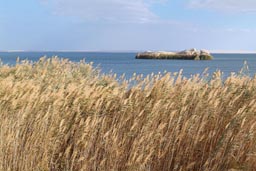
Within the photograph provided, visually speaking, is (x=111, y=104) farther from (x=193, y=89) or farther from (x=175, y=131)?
(x=193, y=89)

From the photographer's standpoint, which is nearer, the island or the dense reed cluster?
the dense reed cluster

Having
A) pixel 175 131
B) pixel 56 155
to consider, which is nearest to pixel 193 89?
pixel 175 131

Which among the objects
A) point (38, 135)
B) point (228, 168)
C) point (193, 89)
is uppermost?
point (193, 89)

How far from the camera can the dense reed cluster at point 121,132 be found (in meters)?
4.18

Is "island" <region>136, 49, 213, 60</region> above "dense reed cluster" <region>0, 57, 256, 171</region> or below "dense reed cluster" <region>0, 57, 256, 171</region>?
below

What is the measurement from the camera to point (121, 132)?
453 cm

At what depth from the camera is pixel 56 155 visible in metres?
4.38

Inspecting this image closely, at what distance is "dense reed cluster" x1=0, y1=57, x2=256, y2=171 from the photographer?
13.7 feet

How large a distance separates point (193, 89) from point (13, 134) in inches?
96.2

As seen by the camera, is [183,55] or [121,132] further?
[183,55]

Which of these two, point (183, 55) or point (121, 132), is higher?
point (121, 132)

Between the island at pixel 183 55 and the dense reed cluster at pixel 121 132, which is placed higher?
the dense reed cluster at pixel 121 132

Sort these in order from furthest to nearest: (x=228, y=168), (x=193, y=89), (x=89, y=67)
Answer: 1. (x=89, y=67)
2. (x=193, y=89)
3. (x=228, y=168)

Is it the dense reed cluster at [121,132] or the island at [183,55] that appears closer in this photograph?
the dense reed cluster at [121,132]
